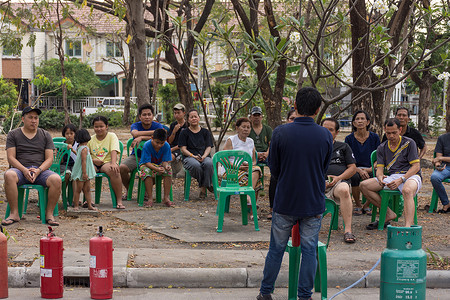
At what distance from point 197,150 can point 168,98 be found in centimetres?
2253

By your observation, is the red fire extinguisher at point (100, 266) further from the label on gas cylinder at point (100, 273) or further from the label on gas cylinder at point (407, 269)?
the label on gas cylinder at point (407, 269)

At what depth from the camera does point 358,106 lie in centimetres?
1377

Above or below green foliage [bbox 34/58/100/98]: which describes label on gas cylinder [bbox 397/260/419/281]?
below

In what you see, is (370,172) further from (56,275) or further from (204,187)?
(56,275)

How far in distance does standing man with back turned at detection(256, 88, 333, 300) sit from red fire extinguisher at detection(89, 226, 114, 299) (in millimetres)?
1476

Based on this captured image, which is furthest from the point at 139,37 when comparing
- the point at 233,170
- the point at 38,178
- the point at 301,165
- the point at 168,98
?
the point at 168,98

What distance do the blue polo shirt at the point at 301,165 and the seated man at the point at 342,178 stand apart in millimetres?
2960

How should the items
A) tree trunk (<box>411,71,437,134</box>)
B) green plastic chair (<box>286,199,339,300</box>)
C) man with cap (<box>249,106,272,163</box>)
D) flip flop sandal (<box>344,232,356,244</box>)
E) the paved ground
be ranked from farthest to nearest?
tree trunk (<box>411,71,437,134</box>) < man with cap (<box>249,106,272,163</box>) < flip flop sandal (<box>344,232,356,244</box>) < the paved ground < green plastic chair (<box>286,199,339,300</box>)

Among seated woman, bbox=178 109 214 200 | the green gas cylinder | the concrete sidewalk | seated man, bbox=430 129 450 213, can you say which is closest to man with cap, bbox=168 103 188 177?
seated woman, bbox=178 109 214 200

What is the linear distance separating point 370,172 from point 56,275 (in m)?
5.85

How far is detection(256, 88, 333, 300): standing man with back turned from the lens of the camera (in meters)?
5.44

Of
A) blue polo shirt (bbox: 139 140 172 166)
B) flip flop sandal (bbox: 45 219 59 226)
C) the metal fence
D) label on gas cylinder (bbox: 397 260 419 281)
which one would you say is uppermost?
the metal fence

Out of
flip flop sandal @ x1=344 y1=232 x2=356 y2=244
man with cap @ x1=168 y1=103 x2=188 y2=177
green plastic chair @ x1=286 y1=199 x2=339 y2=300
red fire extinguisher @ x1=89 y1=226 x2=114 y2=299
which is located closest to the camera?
green plastic chair @ x1=286 y1=199 x2=339 y2=300

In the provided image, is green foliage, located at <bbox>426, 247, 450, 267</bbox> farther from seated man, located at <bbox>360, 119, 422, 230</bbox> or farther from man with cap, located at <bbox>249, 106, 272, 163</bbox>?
man with cap, located at <bbox>249, 106, 272, 163</bbox>
